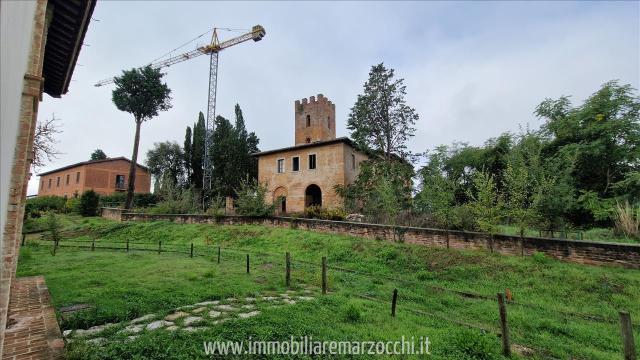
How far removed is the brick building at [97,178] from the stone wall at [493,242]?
32.3m

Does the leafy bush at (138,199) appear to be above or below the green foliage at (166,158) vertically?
below

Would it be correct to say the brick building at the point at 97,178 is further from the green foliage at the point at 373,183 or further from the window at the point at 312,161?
the green foliage at the point at 373,183

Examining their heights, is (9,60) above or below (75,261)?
above

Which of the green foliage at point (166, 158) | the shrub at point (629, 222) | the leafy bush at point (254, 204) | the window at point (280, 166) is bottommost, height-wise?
the shrub at point (629, 222)

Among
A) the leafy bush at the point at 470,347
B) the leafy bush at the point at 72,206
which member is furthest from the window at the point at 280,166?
the leafy bush at the point at 470,347

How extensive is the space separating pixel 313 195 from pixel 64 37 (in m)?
21.9

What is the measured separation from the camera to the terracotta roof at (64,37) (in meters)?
4.81

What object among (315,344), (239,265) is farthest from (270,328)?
(239,265)

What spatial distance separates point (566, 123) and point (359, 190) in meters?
13.9

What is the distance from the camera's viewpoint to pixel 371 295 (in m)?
7.83

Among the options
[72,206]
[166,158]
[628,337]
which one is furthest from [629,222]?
[166,158]

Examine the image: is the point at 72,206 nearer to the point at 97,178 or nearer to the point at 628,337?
the point at 97,178

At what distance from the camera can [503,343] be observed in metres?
4.84

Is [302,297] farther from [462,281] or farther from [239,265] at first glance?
[462,281]
